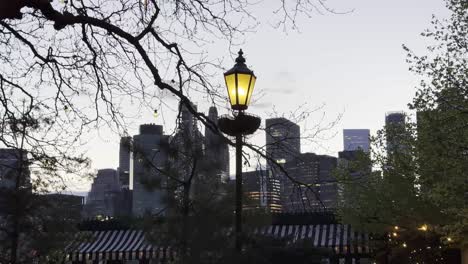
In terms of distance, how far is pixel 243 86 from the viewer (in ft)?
21.0

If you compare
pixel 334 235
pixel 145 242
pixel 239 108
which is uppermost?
pixel 239 108

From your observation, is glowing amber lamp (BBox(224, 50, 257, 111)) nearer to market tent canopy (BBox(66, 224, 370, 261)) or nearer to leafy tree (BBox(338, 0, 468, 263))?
leafy tree (BBox(338, 0, 468, 263))

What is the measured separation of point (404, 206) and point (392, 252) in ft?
6.52

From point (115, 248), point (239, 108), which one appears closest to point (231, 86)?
point (239, 108)

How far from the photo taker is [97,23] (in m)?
5.11

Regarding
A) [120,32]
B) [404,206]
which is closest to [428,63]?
[404,206]

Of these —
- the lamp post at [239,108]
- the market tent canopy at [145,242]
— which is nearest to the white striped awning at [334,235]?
the market tent canopy at [145,242]

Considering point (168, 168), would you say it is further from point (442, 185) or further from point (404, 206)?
point (404, 206)

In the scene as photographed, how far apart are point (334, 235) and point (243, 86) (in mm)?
19335

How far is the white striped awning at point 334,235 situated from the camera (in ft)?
77.6

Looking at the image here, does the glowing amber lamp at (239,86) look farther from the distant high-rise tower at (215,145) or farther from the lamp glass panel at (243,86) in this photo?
the distant high-rise tower at (215,145)

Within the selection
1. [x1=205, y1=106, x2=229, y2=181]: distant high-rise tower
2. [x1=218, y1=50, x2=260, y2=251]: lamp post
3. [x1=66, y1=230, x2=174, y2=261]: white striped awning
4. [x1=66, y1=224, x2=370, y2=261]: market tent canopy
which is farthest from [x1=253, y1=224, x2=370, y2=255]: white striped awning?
[x1=218, y1=50, x2=260, y2=251]: lamp post

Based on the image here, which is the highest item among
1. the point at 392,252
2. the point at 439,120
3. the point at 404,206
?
the point at 439,120

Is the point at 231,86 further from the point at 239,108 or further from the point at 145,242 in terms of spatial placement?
the point at 145,242
